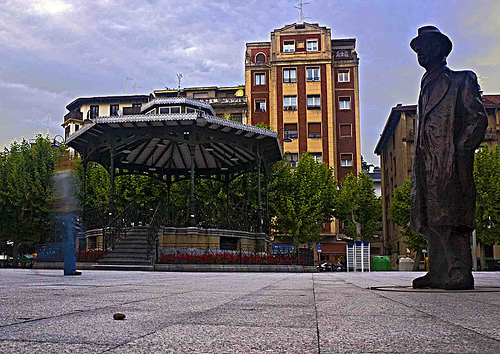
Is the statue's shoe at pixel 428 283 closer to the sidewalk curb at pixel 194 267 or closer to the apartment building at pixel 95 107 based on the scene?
the sidewalk curb at pixel 194 267

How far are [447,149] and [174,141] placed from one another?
58.9 ft

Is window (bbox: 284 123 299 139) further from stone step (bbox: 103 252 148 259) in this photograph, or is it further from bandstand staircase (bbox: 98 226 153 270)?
stone step (bbox: 103 252 148 259)

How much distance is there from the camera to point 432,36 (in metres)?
6.42

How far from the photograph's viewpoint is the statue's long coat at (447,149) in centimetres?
589

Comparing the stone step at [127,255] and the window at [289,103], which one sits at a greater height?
the window at [289,103]

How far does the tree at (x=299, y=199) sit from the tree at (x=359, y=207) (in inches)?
173

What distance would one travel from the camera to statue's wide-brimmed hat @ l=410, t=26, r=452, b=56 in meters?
6.41

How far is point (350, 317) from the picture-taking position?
9.25 ft

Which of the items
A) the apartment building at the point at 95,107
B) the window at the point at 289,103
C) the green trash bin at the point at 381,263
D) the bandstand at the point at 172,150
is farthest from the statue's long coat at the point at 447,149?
the apartment building at the point at 95,107

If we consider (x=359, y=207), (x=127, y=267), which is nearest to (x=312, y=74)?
(x=359, y=207)

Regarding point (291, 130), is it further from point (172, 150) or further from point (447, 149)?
point (447, 149)

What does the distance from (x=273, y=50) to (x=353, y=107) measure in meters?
10.1

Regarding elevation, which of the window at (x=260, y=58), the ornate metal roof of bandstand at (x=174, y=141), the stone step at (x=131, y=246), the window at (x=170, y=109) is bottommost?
the stone step at (x=131, y=246)

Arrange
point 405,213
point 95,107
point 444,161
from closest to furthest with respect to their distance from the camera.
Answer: point 444,161 < point 405,213 < point 95,107
